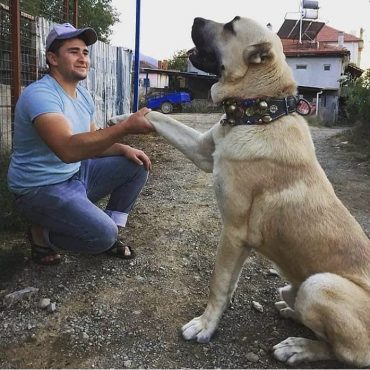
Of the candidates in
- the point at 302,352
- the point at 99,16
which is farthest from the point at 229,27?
the point at 99,16

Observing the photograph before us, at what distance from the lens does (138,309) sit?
257 centimetres

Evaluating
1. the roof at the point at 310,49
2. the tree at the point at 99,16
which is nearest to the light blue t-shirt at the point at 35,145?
the tree at the point at 99,16

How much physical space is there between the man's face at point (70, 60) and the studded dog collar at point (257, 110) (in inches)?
42.6

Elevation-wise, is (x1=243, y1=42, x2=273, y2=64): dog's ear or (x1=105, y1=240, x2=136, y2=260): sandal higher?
(x1=243, y1=42, x2=273, y2=64): dog's ear

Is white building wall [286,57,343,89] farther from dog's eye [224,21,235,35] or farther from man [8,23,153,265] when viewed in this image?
man [8,23,153,265]

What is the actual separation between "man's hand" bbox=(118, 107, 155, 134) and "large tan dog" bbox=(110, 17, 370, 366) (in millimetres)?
416

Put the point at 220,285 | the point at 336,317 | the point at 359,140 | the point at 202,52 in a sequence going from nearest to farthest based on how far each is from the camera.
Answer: the point at 336,317, the point at 220,285, the point at 202,52, the point at 359,140

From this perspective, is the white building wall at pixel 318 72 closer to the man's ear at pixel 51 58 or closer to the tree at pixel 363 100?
the tree at pixel 363 100

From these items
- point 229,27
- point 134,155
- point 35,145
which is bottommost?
point 134,155

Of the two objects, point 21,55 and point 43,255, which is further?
point 21,55

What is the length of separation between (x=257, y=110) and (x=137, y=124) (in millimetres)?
709

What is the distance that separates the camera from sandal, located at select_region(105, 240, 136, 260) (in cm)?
317

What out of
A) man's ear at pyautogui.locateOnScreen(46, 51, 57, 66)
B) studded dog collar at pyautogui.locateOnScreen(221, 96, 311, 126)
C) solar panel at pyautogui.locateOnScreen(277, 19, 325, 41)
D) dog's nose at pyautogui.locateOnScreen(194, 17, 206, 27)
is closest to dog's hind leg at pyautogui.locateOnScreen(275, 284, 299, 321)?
studded dog collar at pyautogui.locateOnScreen(221, 96, 311, 126)

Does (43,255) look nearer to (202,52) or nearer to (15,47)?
A: (202,52)
